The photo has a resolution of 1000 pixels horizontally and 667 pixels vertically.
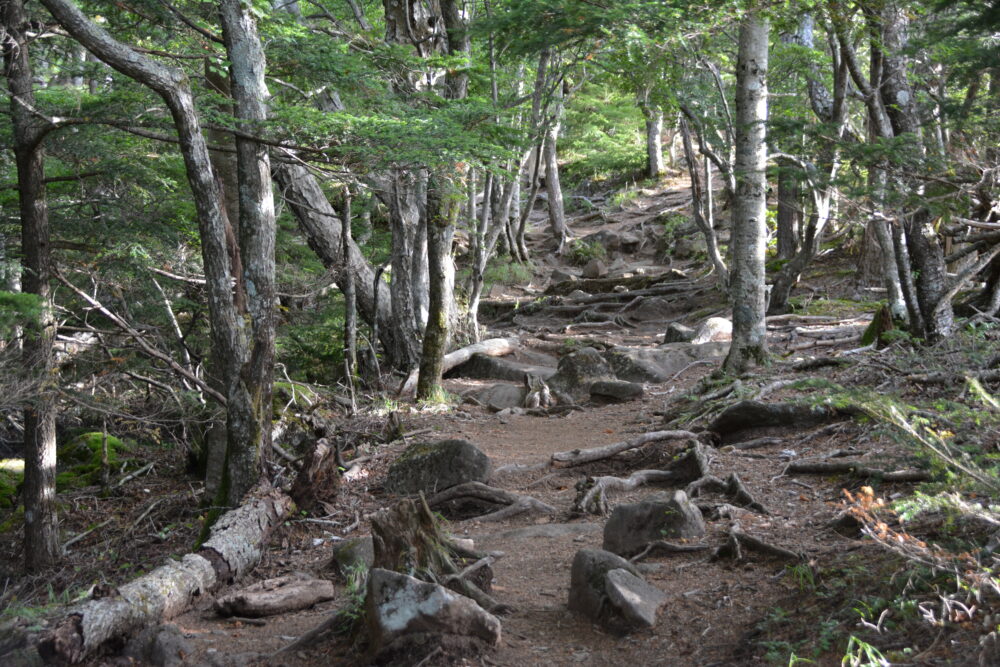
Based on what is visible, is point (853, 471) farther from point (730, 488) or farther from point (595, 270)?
point (595, 270)

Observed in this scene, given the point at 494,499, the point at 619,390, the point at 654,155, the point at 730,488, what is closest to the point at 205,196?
the point at 494,499

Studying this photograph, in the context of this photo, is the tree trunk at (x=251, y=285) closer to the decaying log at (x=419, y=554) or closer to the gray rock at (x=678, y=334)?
the decaying log at (x=419, y=554)

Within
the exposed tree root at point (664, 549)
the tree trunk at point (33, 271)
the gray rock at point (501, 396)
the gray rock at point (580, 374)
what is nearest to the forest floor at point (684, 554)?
the exposed tree root at point (664, 549)

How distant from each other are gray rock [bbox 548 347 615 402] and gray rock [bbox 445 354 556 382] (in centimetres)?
79

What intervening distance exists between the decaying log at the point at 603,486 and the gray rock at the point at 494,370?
6.30 meters

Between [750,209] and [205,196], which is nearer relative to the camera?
[205,196]

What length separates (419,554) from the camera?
4.64 m

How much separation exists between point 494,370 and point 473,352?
59 centimetres

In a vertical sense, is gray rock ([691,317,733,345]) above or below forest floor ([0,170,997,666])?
above

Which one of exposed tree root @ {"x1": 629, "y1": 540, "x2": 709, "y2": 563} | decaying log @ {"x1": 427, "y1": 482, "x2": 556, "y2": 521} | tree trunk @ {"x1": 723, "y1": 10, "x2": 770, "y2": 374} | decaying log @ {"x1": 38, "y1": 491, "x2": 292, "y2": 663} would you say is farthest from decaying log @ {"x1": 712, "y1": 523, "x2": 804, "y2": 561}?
tree trunk @ {"x1": 723, "y1": 10, "x2": 770, "y2": 374}

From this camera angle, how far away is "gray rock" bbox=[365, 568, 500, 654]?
398cm

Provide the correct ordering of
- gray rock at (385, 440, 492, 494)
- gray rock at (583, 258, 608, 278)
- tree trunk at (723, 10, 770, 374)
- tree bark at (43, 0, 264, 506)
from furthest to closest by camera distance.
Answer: gray rock at (583, 258, 608, 278) → tree trunk at (723, 10, 770, 374) → gray rock at (385, 440, 492, 494) → tree bark at (43, 0, 264, 506)

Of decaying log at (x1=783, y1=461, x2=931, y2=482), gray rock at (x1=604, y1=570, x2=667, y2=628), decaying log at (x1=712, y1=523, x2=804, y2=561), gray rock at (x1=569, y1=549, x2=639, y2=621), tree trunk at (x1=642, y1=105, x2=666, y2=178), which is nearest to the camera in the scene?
gray rock at (x1=604, y1=570, x2=667, y2=628)

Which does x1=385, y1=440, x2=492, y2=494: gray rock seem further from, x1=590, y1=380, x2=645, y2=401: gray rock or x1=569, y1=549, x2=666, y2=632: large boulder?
x1=590, y1=380, x2=645, y2=401: gray rock
